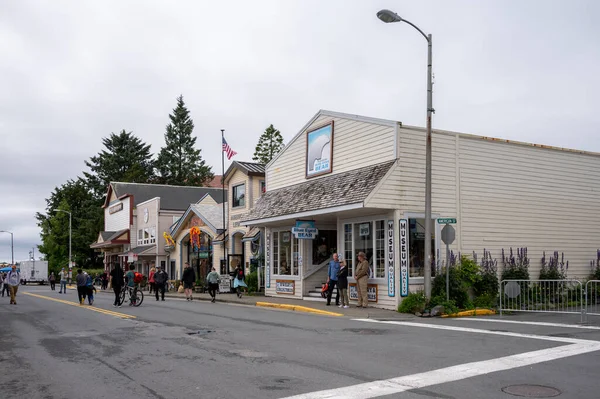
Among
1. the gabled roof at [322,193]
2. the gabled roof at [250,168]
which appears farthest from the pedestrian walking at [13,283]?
the gabled roof at [250,168]

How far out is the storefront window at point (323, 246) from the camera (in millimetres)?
24312

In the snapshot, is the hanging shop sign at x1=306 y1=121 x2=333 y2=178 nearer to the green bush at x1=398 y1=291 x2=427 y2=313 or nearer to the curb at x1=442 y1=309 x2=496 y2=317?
the green bush at x1=398 y1=291 x2=427 y2=313

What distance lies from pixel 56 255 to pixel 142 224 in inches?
1258

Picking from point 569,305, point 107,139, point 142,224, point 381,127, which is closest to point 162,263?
point 142,224

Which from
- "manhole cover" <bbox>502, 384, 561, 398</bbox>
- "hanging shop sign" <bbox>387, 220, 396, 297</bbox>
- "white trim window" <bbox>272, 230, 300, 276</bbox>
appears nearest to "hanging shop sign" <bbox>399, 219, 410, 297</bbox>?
"hanging shop sign" <bbox>387, 220, 396, 297</bbox>

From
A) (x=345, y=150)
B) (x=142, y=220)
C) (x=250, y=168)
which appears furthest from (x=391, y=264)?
Result: (x=142, y=220)

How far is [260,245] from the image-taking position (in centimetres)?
3033

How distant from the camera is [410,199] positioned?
1908 cm

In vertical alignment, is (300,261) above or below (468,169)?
below

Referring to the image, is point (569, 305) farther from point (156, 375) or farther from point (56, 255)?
point (56, 255)

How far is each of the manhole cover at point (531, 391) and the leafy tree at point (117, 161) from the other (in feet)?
258

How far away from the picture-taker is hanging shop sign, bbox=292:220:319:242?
2253cm

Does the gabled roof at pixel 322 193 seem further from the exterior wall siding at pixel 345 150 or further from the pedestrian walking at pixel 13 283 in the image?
the pedestrian walking at pixel 13 283

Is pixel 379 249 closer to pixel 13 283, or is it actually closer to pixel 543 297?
pixel 543 297
